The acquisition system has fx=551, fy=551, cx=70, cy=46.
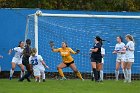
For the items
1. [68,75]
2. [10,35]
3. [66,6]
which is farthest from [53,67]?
[66,6]

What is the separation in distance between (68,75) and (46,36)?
89.4 inches

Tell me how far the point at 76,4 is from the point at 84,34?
7.04 metres

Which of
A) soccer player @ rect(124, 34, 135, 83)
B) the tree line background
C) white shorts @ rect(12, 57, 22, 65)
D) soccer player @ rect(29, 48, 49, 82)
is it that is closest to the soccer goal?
white shorts @ rect(12, 57, 22, 65)

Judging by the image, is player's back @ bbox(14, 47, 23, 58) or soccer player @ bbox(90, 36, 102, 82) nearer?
soccer player @ bbox(90, 36, 102, 82)

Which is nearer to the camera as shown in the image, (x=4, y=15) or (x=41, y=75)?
(x=41, y=75)

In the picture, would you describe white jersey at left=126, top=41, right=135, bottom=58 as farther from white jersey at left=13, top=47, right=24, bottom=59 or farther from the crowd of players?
white jersey at left=13, top=47, right=24, bottom=59

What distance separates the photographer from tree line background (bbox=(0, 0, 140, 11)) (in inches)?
1330

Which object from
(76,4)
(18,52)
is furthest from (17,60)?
(76,4)

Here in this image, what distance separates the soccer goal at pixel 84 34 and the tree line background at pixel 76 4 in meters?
6.07

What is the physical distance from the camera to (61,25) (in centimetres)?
2772

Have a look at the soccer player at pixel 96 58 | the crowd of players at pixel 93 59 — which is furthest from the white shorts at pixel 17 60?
the soccer player at pixel 96 58

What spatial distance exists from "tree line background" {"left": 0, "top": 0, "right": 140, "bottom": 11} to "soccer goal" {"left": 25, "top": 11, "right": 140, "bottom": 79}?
607 cm

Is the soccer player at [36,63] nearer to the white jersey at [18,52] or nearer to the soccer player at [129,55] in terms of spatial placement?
the white jersey at [18,52]

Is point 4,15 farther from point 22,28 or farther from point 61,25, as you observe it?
point 61,25
